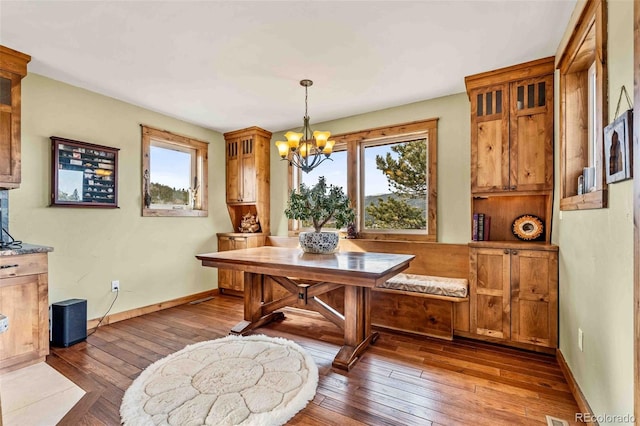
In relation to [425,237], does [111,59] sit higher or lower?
higher

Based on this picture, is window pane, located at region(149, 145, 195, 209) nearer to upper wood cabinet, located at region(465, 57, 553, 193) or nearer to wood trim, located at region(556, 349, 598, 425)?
upper wood cabinet, located at region(465, 57, 553, 193)

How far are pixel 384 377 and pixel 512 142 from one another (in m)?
2.41

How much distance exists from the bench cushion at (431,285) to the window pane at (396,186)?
29.4 inches

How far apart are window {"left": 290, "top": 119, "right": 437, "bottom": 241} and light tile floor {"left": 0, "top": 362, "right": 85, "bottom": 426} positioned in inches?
125

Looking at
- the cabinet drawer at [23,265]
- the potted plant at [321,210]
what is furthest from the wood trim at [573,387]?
the cabinet drawer at [23,265]

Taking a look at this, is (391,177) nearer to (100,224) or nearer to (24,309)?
(100,224)

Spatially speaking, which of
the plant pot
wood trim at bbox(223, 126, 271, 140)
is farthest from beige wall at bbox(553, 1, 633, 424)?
wood trim at bbox(223, 126, 271, 140)

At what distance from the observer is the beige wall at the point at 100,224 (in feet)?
9.24

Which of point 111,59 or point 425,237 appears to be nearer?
point 111,59

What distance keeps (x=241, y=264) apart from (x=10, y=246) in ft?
6.38

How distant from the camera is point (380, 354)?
2533 millimetres

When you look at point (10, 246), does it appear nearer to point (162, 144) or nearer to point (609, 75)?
point (162, 144)

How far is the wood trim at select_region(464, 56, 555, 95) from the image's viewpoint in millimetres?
2619


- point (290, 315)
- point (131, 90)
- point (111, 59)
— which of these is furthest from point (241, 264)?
point (131, 90)
